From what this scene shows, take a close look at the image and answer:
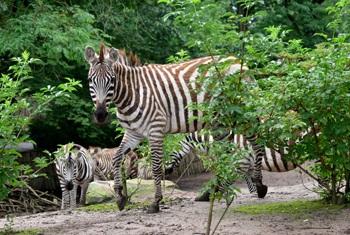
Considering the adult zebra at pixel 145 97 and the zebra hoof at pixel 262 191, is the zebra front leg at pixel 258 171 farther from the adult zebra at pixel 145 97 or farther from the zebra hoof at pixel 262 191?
the adult zebra at pixel 145 97

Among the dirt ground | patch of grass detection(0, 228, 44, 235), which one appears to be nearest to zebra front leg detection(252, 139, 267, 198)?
the dirt ground

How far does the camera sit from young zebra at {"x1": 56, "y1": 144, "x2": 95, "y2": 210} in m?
13.7

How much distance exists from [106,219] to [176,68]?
252cm

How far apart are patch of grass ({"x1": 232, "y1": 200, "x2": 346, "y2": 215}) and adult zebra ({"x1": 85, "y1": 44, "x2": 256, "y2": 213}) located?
4.23 ft

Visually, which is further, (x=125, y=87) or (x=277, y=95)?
(x=125, y=87)

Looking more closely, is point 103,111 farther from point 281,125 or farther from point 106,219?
point 281,125

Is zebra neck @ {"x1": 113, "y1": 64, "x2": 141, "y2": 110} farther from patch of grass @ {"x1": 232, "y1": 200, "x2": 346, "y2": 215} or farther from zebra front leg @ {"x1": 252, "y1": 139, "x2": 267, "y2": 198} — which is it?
patch of grass @ {"x1": 232, "y1": 200, "x2": 346, "y2": 215}

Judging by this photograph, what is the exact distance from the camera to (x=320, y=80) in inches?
260

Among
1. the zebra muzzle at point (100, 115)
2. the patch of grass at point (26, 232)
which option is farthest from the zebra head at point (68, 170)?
the patch of grass at point (26, 232)

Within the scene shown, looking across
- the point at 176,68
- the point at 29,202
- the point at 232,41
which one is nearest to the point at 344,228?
the point at 232,41

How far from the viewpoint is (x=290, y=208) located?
7.90 metres

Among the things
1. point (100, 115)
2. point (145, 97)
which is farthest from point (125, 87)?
point (100, 115)

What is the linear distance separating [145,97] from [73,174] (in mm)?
5646

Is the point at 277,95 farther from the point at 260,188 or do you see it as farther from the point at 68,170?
the point at 68,170
